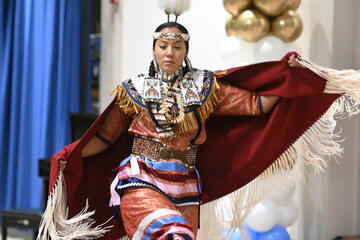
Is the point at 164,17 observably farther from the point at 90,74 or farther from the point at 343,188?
the point at 343,188

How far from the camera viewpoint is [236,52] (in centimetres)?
362

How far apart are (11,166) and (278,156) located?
135 inches

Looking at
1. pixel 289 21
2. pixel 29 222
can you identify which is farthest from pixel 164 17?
pixel 29 222

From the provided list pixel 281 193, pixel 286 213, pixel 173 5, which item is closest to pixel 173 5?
pixel 173 5

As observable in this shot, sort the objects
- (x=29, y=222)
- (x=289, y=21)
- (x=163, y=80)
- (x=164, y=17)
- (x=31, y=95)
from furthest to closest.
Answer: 1. (x=31, y=95)
2. (x=164, y=17)
3. (x=29, y=222)
4. (x=289, y=21)
5. (x=163, y=80)

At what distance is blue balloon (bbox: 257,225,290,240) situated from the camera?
3447 millimetres

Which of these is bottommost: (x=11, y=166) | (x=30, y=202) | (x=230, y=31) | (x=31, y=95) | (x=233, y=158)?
(x=30, y=202)

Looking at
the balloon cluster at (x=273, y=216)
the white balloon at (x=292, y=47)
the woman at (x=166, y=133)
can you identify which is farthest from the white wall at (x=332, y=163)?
the woman at (x=166, y=133)

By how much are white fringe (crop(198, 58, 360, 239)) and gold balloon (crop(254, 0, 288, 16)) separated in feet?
2.77

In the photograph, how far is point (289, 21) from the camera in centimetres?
350

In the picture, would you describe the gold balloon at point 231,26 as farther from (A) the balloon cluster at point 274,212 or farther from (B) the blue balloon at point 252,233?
(B) the blue balloon at point 252,233

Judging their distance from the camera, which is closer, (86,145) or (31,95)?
(86,145)

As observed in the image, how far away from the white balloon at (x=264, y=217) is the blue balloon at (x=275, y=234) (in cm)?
3

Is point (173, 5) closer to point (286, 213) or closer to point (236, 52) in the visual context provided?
point (236, 52)
